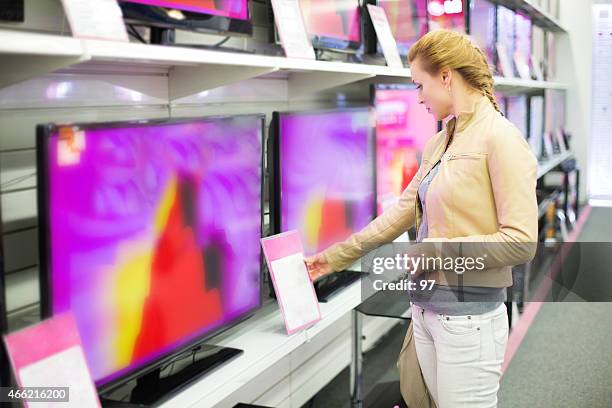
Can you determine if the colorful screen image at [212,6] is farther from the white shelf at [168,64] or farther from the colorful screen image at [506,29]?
the colorful screen image at [506,29]

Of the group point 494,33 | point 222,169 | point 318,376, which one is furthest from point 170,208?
point 494,33

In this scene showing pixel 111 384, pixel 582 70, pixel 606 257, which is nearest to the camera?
pixel 111 384

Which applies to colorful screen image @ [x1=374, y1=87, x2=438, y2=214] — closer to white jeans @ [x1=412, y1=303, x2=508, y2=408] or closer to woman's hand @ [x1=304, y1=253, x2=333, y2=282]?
woman's hand @ [x1=304, y1=253, x2=333, y2=282]

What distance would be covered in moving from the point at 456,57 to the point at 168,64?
0.76 m

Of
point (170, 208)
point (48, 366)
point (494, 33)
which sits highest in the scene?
point (494, 33)

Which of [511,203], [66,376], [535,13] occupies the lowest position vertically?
[66,376]

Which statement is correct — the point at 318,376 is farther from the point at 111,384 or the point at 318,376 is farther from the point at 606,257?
the point at 606,257

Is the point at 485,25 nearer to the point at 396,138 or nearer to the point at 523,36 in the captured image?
the point at 523,36

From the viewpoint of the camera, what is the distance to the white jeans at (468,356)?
1.80 meters

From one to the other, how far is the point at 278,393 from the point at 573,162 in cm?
571

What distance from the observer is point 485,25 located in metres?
4.82

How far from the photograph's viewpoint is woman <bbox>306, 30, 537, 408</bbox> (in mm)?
1695

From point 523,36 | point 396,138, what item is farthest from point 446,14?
point 523,36

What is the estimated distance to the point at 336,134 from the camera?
8.40 feet
